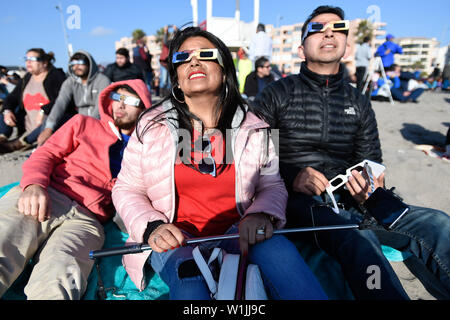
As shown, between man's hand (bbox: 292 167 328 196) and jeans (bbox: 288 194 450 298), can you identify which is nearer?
jeans (bbox: 288 194 450 298)

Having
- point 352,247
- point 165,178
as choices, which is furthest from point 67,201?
point 352,247

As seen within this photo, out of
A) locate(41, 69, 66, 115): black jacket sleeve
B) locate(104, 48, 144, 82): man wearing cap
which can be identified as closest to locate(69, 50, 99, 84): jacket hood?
locate(41, 69, 66, 115): black jacket sleeve

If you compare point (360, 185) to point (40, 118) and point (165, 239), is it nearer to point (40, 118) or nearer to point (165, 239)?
point (165, 239)

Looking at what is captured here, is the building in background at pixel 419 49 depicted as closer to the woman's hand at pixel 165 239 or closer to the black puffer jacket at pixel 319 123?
the black puffer jacket at pixel 319 123

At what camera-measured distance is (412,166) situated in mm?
4586

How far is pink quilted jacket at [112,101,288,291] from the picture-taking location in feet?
5.93

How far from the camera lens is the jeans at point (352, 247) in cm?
161

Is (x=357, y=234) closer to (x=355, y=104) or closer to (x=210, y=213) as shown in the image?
(x=210, y=213)

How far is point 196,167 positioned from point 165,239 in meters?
0.53

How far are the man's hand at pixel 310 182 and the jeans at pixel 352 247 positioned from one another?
6 centimetres

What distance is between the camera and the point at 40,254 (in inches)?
77.3

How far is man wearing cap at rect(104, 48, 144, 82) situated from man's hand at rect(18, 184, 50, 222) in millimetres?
5972

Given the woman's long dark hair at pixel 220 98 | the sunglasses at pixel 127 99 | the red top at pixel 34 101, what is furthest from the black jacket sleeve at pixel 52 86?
the woman's long dark hair at pixel 220 98

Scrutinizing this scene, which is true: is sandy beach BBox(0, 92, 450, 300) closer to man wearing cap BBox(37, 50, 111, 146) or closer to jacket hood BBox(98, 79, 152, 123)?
man wearing cap BBox(37, 50, 111, 146)
